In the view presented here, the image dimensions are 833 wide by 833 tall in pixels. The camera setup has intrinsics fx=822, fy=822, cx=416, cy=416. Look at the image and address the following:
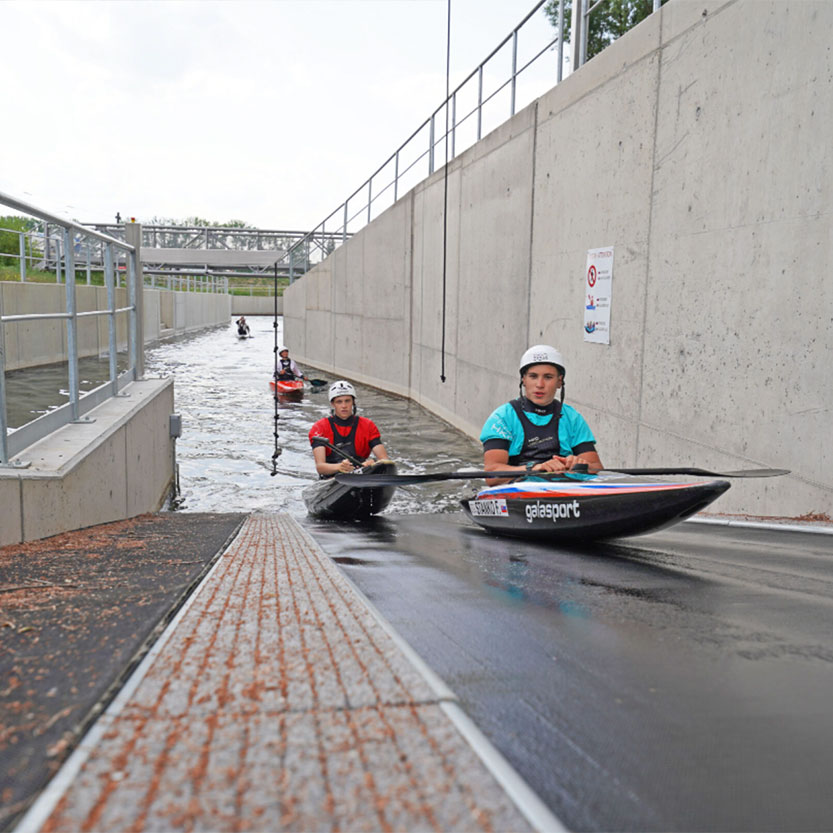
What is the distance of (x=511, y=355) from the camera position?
43.0ft

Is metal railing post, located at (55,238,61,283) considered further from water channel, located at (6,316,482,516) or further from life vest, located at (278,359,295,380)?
life vest, located at (278,359,295,380)

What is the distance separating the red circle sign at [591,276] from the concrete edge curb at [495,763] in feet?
26.3

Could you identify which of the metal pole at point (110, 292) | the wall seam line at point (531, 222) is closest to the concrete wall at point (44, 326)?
the metal pole at point (110, 292)

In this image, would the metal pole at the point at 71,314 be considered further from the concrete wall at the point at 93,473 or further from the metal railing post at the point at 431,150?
the metal railing post at the point at 431,150

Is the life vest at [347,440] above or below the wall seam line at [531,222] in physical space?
below

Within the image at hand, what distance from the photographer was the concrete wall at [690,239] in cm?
571

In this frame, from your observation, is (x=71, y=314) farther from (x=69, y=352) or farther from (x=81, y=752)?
(x=81, y=752)

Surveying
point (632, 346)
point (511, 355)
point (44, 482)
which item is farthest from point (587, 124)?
point (44, 482)

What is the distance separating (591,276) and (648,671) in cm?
779

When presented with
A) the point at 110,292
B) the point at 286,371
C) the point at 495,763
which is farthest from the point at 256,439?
the point at 495,763

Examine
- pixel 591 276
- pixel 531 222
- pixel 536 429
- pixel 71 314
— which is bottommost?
pixel 536 429

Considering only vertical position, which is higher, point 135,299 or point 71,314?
point 135,299

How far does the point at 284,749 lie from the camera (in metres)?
1.73

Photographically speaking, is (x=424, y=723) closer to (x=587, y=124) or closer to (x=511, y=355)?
(x=587, y=124)
